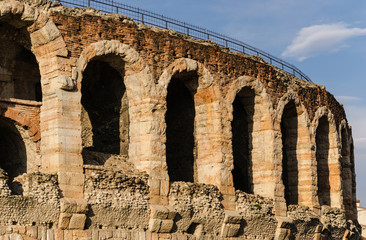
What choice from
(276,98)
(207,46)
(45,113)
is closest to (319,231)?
(276,98)

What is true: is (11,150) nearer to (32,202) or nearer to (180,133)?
(32,202)

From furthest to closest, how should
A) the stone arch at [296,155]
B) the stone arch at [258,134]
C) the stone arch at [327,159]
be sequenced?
the stone arch at [327,159], the stone arch at [296,155], the stone arch at [258,134]

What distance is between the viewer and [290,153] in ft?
90.7

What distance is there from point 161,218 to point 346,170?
39.1 feet

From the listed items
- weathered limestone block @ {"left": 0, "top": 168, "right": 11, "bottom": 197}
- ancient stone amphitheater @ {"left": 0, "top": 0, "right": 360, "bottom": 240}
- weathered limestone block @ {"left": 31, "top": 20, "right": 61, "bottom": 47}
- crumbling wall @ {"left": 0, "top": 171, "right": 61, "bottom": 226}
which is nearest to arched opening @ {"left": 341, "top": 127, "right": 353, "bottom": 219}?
ancient stone amphitheater @ {"left": 0, "top": 0, "right": 360, "bottom": 240}

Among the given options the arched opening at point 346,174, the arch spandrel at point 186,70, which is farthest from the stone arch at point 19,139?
the arched opening at point 346,174

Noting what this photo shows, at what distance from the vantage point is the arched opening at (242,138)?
25828 millimetres

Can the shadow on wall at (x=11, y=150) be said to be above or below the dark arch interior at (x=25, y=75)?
below

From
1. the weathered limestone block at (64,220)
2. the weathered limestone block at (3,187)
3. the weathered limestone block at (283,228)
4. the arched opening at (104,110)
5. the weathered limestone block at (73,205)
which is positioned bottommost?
A: the weathered limestone block at (283,228)

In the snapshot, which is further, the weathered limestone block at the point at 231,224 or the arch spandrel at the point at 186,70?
the weathered limestone block at the point at 231,224

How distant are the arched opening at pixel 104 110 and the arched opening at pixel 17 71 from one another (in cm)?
158

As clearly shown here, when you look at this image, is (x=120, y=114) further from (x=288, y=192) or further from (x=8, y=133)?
(x=288, y=192)

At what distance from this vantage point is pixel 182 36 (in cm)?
2448

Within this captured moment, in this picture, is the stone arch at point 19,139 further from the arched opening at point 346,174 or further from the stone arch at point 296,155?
the arched opening at point 346,174
